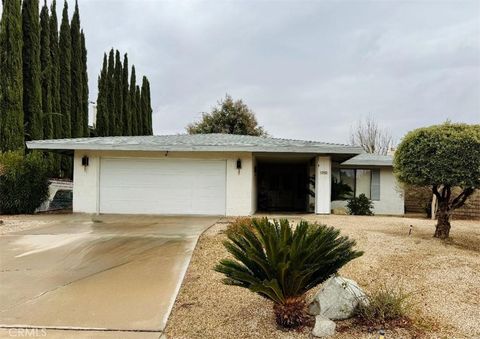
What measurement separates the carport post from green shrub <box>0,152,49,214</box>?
33.1 ft

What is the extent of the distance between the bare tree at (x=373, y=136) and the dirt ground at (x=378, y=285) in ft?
97.9

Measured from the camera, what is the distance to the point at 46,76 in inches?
803

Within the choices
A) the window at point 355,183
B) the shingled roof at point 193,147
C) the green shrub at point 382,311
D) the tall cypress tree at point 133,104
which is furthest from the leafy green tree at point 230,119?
the green shrub at point 382,311

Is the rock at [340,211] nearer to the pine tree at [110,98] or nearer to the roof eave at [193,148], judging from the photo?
the roof eave at [193,148]

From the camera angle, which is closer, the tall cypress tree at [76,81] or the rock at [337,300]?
the rock at [337,300]

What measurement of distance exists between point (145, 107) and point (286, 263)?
1166 inches

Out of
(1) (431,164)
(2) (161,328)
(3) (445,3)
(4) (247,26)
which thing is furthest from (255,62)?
(2) (161,328)

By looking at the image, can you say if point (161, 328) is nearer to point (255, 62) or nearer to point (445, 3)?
point (445, 3)

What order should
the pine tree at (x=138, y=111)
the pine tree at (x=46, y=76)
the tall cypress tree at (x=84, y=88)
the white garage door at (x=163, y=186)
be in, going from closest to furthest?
the white garage door at (x=163, y=186), the pine tree at (x=46, y=76), the tall cypress tree at (x=84, y=88), the pine tree at (x=138, y=111)

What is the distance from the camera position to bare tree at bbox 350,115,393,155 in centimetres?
3678

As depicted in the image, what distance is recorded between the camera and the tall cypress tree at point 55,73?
69.2 ft

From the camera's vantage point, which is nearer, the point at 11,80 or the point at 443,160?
the point at 443,160

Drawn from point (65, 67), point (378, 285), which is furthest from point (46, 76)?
point (378, 285)

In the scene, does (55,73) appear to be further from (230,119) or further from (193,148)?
(230,119)
